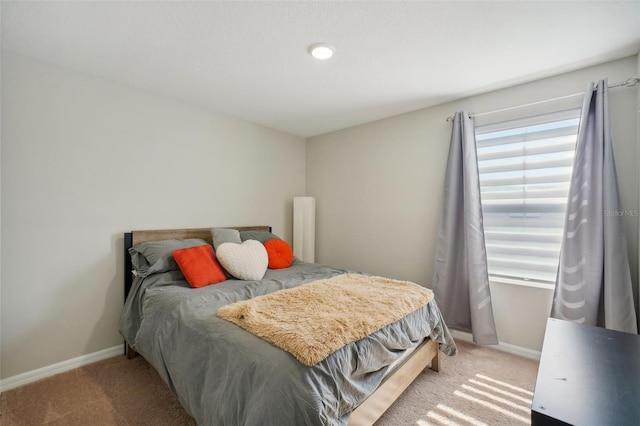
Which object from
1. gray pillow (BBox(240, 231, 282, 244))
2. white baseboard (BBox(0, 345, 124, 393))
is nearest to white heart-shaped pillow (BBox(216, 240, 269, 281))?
gray pillow (BBox(240, 231, 282, 244))

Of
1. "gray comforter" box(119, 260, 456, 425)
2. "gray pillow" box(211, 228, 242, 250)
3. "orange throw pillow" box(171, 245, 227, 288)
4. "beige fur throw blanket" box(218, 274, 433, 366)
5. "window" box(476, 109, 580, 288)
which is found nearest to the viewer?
"gray comforter" box(119, 260, 456, 425)

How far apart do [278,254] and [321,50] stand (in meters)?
1.85

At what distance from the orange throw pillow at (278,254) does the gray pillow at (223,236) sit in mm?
316

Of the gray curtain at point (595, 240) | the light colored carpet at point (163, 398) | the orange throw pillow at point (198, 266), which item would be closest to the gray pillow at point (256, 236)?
the orange throw pillow at point (198, 266)

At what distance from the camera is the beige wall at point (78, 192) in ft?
6.33

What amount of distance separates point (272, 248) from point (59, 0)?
223cm

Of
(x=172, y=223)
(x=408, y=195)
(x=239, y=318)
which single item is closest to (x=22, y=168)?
(x=172, y=223)

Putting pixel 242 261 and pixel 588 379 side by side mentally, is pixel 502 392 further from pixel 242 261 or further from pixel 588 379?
pixel 242 261

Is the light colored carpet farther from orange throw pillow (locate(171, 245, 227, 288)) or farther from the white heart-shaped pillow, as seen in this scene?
the white heart-shaped pillow

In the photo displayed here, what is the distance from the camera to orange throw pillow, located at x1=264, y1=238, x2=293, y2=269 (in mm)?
2764

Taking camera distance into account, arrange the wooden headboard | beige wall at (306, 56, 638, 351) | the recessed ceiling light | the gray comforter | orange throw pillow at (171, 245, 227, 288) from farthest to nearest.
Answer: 1. the wooden headboard
2. orange throw pillow at (171, 245, 227, 288)
3. beige wall at (306, 56, 638, 351)
4. the recessed ceiling light
5. the gray comforter

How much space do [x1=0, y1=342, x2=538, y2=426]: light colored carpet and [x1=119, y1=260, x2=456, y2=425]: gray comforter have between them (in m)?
0.28

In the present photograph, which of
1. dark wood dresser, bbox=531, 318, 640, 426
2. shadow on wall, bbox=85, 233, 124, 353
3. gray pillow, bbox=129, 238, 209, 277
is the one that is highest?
gray pillow, bbox=129, 238, 209, 277

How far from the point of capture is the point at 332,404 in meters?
1.11
